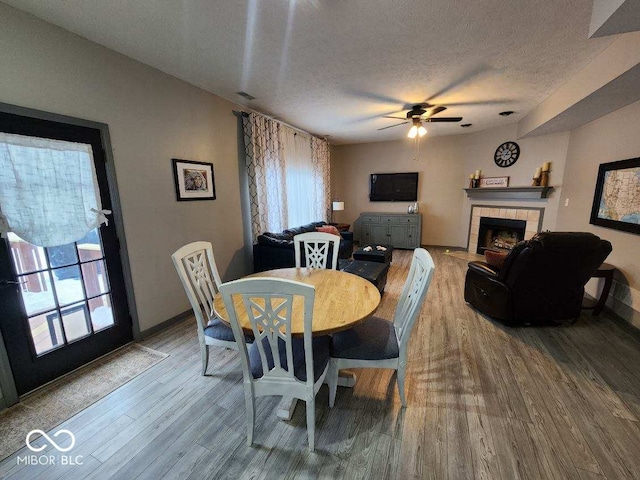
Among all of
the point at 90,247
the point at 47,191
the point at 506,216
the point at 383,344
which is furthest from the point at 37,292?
the point at 506,216

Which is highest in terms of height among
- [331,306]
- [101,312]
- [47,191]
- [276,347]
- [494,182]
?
[494,182]

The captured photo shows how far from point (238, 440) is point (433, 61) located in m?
3.46

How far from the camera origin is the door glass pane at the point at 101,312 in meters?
2.26

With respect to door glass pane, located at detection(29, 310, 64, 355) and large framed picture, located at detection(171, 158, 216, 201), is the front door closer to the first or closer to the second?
door glass pane, located at detection(29, 310, 64, 355)

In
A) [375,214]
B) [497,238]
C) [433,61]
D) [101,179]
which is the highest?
[433,61]

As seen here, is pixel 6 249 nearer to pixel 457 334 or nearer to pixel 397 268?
pixel 457 334

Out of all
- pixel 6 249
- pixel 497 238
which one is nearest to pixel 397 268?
pixel 497 238

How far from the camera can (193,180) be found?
305 cm

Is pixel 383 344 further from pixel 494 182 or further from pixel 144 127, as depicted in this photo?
pixel 494 182

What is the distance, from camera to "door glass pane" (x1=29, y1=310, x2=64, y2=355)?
A: 1.91 metres

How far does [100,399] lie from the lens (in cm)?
185

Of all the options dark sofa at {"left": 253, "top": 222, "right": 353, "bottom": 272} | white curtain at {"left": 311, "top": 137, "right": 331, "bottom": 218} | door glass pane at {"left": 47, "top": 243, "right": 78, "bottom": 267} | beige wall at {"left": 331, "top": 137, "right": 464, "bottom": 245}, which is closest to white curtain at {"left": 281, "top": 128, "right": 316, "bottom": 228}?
white curtain at {"left": 311, "top": 137, "right": 331, "bottom": 218}

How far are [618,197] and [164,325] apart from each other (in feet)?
17.3

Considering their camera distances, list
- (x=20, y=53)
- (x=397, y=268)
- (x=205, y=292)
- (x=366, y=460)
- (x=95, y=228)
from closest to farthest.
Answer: (x=366, y=460) → (x=20, y=53) → (x=205, y=292) → (x=95, y=228) → (x=397, y=268)
